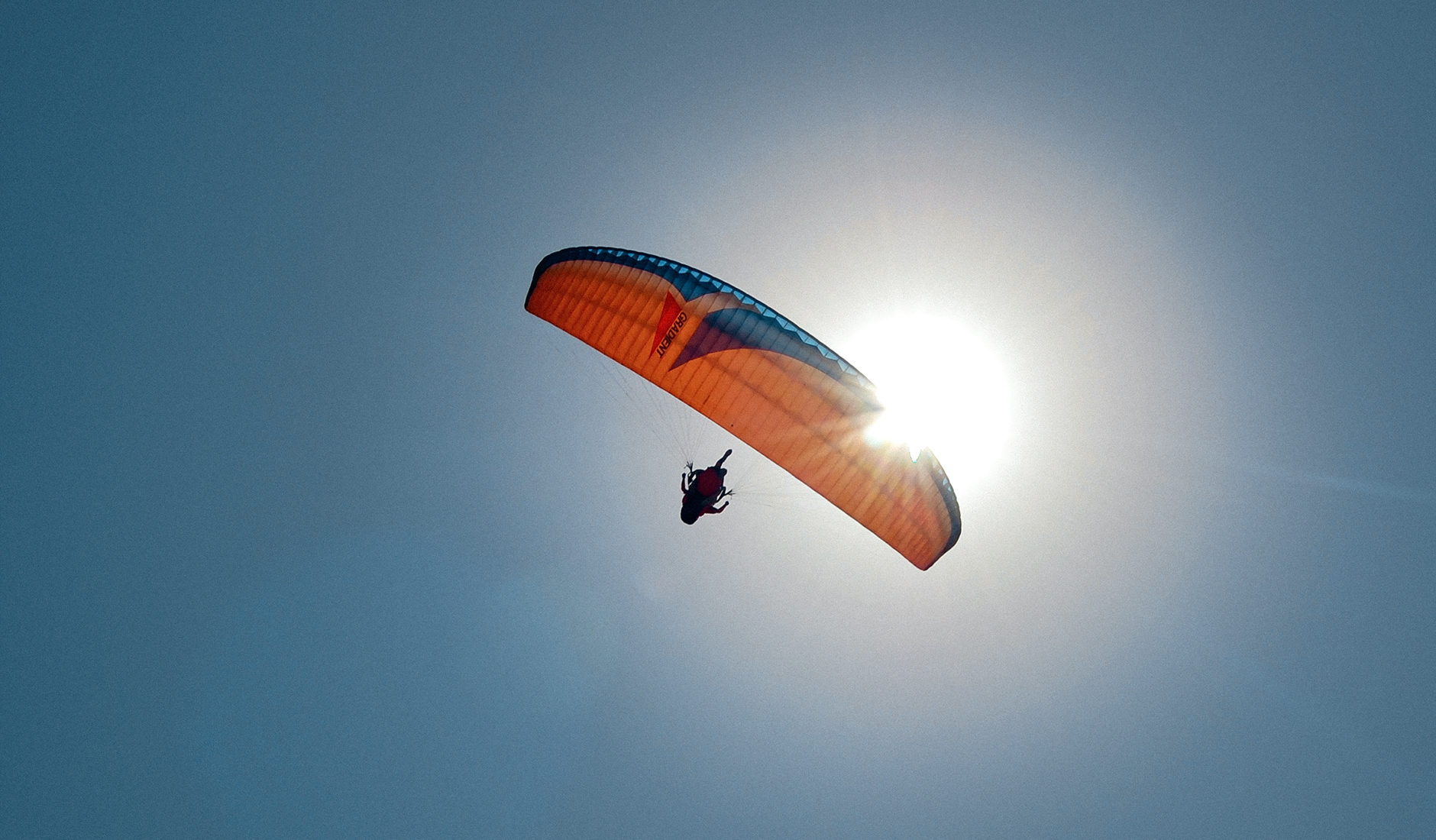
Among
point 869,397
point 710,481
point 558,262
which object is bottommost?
point 710,481

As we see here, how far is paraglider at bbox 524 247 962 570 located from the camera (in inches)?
730

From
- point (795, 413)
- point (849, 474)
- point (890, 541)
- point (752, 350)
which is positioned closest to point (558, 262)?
point (752, 350)

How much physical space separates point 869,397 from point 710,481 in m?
4.36

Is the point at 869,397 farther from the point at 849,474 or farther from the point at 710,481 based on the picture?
the point at 710,481

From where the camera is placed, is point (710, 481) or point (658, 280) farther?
point (710, 481)

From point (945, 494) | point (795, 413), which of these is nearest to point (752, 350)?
point (795, 413)

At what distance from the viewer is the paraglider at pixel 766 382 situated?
1853 cm

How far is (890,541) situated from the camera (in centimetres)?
1978

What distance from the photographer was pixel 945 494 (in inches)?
750

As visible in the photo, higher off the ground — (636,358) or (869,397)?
(869,397)

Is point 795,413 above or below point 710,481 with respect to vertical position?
above

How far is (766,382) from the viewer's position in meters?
18.9

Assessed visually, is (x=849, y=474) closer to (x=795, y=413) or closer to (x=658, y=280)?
(x=795, y=413)

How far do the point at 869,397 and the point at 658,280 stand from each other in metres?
5.11
